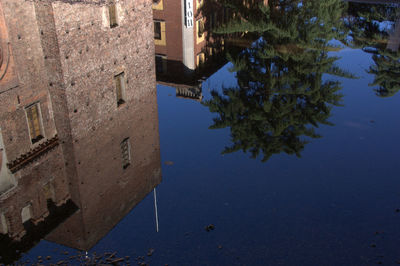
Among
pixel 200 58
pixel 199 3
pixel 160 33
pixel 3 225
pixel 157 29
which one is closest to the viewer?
pixel 3 225

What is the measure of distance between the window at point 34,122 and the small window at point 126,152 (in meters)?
3.62

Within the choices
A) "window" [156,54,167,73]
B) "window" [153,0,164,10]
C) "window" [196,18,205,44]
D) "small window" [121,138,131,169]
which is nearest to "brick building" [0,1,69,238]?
"small window" [121,138,131,169]

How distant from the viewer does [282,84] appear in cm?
2455

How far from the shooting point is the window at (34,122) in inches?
715

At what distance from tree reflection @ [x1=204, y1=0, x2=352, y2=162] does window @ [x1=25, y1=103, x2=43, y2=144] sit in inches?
333

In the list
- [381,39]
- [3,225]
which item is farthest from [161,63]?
[3,225]

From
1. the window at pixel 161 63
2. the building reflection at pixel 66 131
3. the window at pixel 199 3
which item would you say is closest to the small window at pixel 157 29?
the window at pixel 161 63

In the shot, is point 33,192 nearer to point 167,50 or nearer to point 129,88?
point 129,88

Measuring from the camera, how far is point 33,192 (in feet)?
52.1

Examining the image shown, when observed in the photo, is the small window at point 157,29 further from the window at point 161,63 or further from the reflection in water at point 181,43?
the window at point 161,63

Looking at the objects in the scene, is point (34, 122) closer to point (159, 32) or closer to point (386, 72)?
point (159, 32)

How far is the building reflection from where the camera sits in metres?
15.0

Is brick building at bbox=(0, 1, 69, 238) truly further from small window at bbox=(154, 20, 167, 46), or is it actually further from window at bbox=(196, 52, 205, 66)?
window at bbox=(196, 52, 205, 66)

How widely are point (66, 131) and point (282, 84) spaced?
12.8 metres
